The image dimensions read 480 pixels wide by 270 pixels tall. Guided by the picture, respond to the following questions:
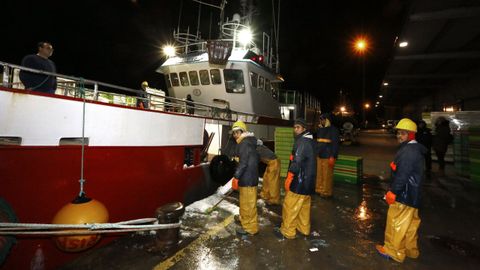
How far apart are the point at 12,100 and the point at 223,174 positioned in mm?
3796

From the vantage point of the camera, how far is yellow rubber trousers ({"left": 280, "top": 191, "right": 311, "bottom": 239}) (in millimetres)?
3840

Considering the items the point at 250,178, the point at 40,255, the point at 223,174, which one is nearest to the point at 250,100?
the point at 223,174

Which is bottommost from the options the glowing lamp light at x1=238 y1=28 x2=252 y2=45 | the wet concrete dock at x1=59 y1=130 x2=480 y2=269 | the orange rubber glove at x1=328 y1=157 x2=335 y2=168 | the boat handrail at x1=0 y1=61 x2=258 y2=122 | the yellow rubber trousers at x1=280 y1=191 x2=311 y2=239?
the wet concrete dock at x1=59 y1=130 x2=480 y2=269

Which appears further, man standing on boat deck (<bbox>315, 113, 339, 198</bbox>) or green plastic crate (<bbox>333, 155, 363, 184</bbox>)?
green plastic crate (<bbox>333, 155, 363, 184</bbox>)

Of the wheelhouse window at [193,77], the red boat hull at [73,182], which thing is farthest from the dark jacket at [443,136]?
the red boat hull at [73,182]

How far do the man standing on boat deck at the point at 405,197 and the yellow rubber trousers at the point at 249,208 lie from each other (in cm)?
189

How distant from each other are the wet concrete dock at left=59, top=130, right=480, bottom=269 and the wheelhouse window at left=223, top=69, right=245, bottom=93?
161 inches

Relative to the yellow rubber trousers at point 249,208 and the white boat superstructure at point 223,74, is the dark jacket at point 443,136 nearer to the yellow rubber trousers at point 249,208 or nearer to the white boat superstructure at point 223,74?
the white boat superstructure at point 223,74

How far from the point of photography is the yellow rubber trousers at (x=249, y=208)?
3.96 meters

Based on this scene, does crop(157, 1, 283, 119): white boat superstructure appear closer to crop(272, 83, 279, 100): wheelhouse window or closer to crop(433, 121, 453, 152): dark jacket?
crop(272, 83, 279, 100): wheelhouse window

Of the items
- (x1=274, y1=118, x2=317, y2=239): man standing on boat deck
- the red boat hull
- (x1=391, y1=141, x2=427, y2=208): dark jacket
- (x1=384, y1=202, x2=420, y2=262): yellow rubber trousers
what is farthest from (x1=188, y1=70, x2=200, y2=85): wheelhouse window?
(x1=384, y1=202, x2=420, y2=262): yellow rubber trousers

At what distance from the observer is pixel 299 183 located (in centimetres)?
375

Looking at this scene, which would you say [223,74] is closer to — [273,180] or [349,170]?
[273,180]

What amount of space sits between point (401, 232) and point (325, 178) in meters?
2.98
